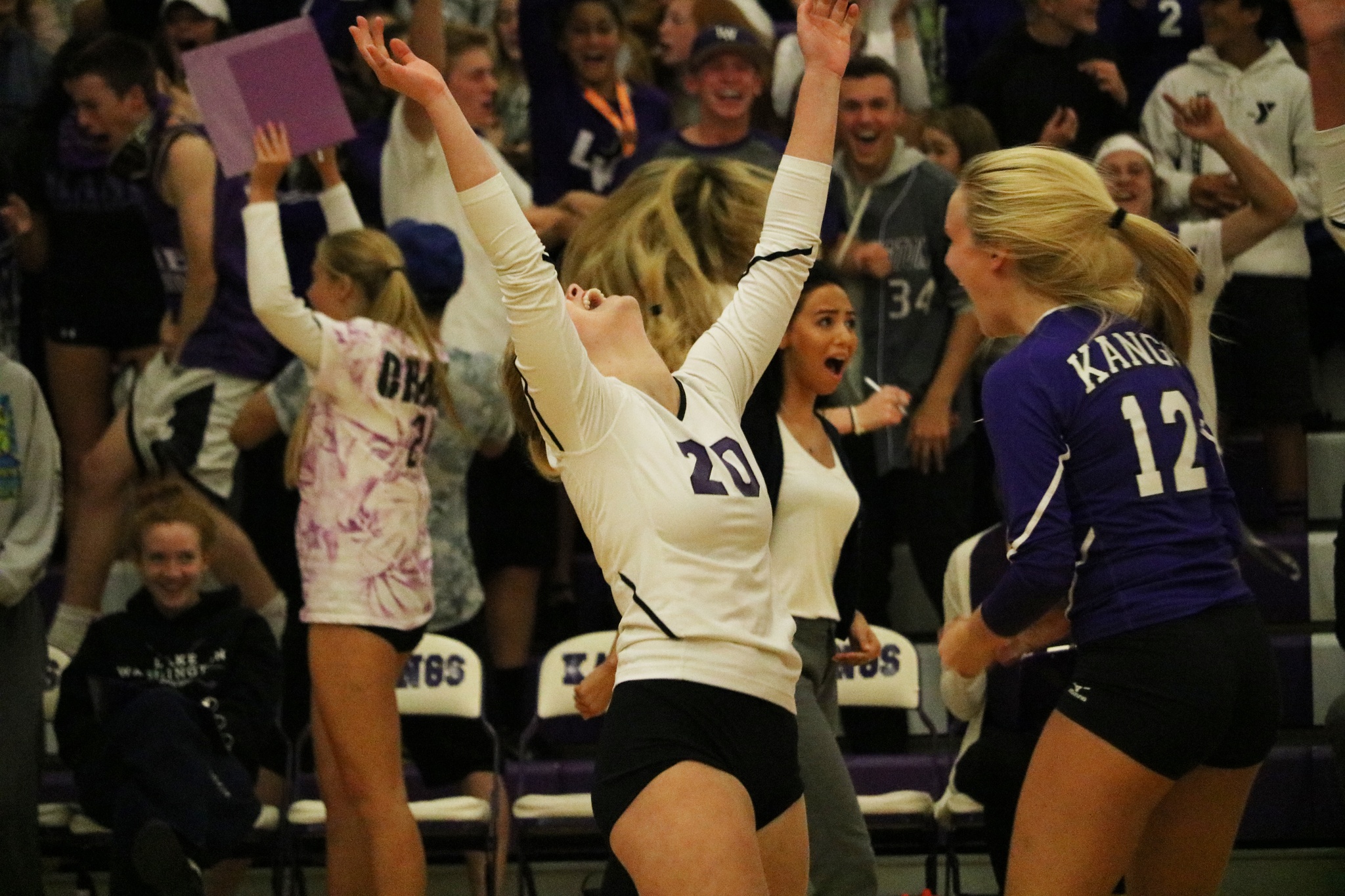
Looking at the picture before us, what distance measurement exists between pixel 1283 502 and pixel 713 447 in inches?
169

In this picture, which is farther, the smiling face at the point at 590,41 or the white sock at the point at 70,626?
the smiling face at the point at 590,41

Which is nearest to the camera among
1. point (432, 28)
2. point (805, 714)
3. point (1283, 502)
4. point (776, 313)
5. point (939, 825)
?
point (776, 313)

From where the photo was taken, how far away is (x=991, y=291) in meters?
3.19

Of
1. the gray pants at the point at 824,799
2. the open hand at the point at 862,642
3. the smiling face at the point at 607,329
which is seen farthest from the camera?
the open hand at the point at 862,642

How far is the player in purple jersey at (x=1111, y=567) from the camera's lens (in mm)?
2920

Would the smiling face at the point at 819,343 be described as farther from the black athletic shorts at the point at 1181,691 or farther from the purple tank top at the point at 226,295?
the purple tank top at the point at 226,295

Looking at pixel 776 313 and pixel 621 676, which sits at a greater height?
pixel 776 313

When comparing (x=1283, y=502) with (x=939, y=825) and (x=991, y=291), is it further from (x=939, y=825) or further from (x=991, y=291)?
(x=991, y=291)

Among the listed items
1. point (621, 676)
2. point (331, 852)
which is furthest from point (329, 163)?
point (621, 676)

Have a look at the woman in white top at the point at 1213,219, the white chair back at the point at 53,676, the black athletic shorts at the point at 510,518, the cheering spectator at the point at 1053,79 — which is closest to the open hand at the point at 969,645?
the woman in white top at the point at 1213,219

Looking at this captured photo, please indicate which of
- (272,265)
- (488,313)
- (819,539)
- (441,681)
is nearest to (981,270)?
(819,539)

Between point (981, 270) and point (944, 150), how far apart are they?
344cm

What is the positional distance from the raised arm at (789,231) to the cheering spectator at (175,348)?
3.13 metres

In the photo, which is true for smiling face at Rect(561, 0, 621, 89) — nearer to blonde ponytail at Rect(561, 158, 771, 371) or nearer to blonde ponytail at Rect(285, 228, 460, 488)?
blonde ponytail at Rect(285, 228, 460, 488)
